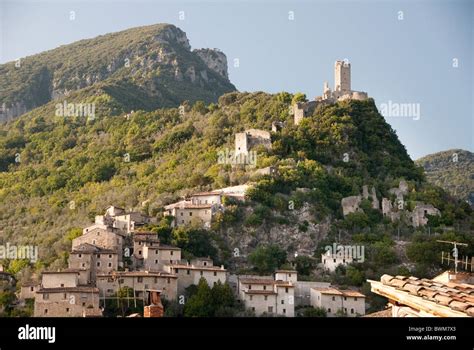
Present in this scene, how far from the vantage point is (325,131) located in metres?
58.1

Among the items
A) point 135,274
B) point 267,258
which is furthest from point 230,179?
point 135,274

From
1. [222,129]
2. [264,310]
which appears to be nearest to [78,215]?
[222,129]

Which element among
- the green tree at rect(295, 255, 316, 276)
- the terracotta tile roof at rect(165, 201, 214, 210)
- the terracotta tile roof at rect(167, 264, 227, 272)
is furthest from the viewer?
the terracotta tile roof at rect(165, 201, 214, 210)

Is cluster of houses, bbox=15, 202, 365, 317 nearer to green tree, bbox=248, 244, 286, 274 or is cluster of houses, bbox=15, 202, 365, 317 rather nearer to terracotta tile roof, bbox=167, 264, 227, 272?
terracotta tile roof, bbox=167, 264, 227, 272

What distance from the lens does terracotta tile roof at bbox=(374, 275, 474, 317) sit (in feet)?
27.4

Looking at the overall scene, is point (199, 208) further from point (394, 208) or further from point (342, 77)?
point (342, 77)

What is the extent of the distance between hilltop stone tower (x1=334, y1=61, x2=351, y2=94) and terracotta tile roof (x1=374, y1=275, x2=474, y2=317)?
5620 centimetres

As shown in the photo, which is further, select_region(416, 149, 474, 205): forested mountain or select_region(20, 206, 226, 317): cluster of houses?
select_region(416, 149, 474, 205): forested mountain

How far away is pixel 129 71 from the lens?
111 m

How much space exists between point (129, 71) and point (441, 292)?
104232 millimetres

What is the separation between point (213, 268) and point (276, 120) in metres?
24.8

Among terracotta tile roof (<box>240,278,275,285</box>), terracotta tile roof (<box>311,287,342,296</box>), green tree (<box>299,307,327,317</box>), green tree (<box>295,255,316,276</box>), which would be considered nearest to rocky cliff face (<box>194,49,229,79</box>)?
green tree (<box>295,255,316,276</box>)

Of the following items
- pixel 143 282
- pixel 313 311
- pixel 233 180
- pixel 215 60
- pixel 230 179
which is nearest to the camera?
pixel 313 311
